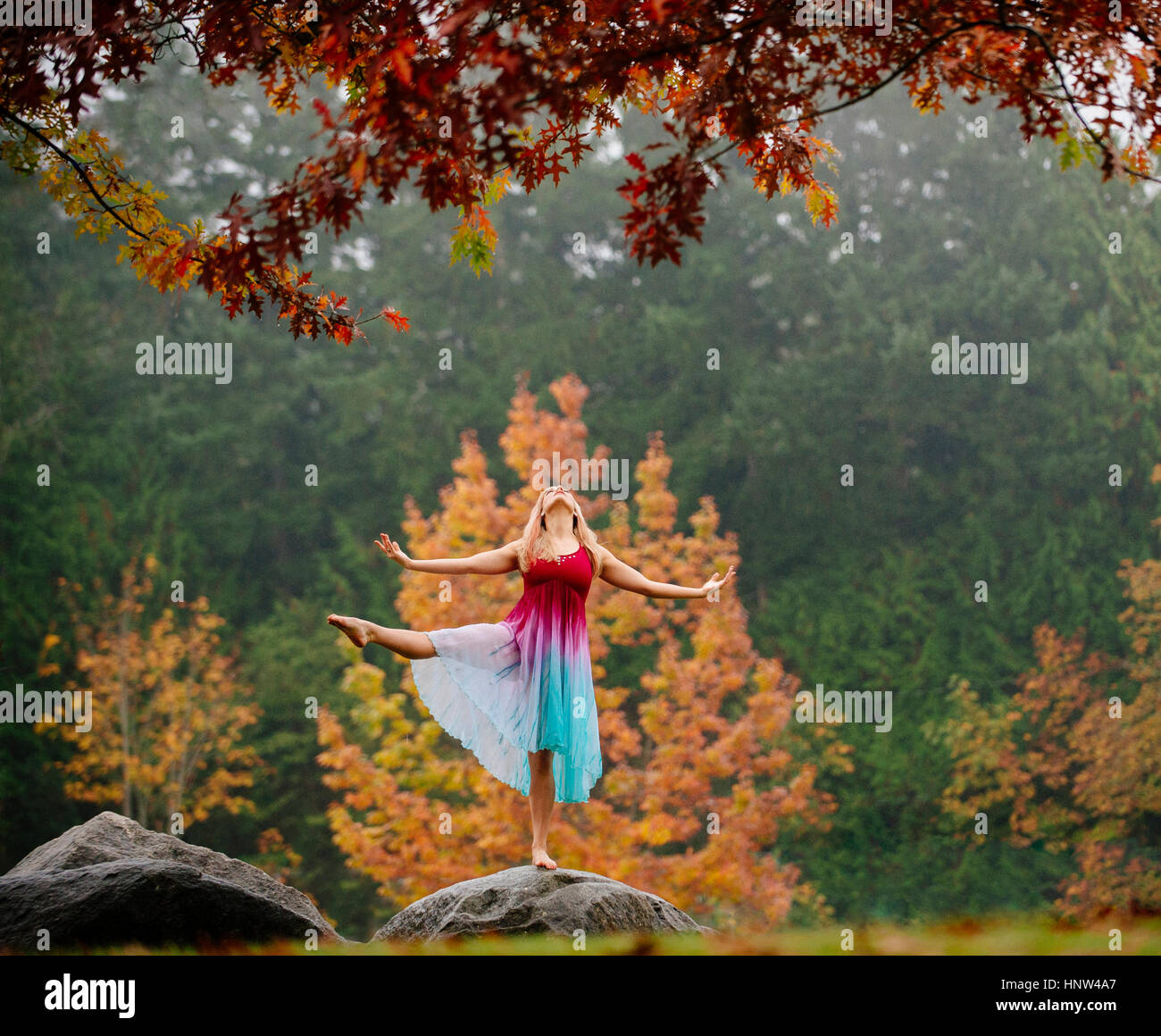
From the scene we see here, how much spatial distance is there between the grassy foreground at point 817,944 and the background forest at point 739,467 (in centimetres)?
945

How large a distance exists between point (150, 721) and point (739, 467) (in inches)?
410

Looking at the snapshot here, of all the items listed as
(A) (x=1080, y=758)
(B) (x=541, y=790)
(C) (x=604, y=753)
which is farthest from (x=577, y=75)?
(A) (x=1080, y=758)

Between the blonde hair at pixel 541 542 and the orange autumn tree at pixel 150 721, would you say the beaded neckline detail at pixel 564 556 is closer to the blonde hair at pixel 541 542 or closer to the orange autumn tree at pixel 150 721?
the blonde hair at pixel 541 542

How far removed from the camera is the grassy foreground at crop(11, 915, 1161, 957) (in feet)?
13.1

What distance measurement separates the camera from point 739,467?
20.6 metres

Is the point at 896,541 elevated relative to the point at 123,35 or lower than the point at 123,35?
lower

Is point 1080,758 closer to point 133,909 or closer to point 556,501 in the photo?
point 556,501

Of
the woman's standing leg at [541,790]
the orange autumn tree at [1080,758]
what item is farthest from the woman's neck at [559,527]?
the orange autumn tree at [1080,758]

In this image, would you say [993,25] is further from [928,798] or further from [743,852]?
[928,798]

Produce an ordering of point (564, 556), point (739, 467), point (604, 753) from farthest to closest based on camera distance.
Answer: point (739, 467) → point (604, 753) → point (564, 556)

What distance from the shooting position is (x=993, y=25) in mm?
3826
